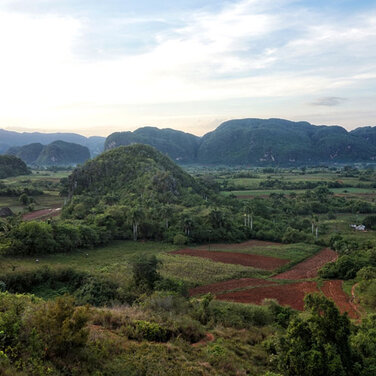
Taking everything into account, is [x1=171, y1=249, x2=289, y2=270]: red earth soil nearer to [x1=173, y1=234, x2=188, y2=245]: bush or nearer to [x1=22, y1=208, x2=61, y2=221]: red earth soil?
[x1=173, y1=234, x2=188, y2=245]: bush

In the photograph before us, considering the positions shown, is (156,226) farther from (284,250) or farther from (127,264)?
(284,250)

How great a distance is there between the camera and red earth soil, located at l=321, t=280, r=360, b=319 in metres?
25.2

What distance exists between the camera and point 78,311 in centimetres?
1039

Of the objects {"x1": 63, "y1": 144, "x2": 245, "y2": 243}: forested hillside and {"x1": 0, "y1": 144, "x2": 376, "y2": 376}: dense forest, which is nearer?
{"x1": 0, "y1": 144, "x2": 376, "y2": 376}: dense forest

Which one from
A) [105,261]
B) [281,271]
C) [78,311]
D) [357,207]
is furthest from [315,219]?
[78,311]

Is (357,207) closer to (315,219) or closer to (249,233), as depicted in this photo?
(315,219)

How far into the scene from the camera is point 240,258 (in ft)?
134

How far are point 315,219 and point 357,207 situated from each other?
838 inches

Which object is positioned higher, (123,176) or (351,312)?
(123,176)

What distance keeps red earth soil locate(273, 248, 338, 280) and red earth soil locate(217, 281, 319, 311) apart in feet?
9.18

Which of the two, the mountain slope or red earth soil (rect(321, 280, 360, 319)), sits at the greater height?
the mountain slope

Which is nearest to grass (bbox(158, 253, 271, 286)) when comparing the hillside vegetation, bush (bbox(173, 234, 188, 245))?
bush (bbox(173, 234, 188, 245))

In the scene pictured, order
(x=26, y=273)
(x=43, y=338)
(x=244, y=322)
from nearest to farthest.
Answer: (x=43, y=338)
(x=244, y=322)
(x=26, y=273)

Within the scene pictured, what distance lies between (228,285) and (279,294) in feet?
15.6
